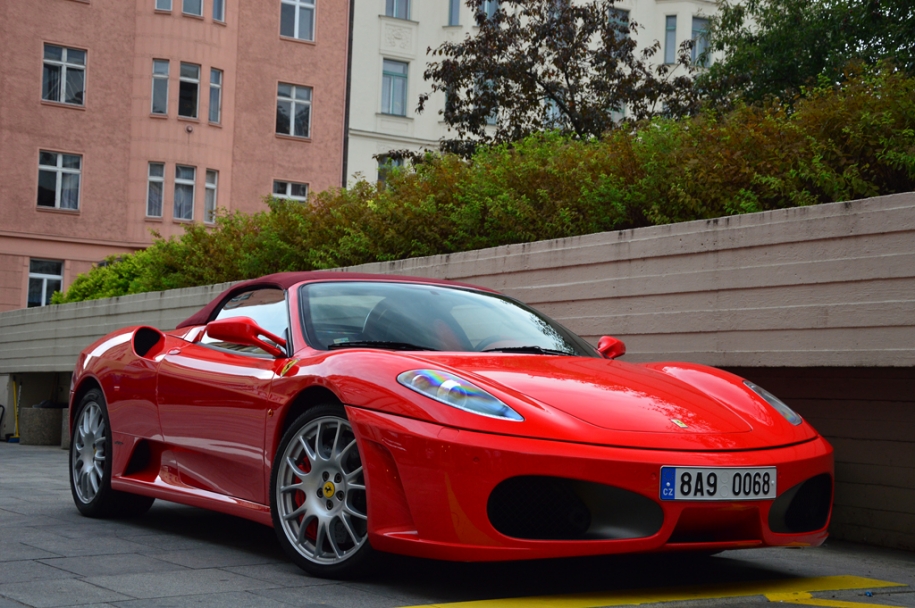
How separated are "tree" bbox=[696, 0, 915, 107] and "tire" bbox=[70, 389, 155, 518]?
53.1 ft

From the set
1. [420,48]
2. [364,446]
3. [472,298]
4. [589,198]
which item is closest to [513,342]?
[472,298]

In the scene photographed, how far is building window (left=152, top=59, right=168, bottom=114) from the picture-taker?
106 ft

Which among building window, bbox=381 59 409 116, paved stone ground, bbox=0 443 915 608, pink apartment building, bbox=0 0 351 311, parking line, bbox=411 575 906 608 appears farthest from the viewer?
building window, bbox=381 59 409 116

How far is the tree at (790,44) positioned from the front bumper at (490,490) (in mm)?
17568

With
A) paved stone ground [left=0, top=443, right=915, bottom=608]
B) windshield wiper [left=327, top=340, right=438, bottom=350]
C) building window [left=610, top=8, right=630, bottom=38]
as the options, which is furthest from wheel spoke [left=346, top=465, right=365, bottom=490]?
building window [left=610, top=8, right=630, bottom=38]

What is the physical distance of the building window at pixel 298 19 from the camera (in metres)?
35.1

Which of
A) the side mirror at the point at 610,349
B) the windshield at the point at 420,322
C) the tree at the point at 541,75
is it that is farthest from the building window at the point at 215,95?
the side mirror at the point at 610,349

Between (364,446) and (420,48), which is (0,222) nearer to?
(420,48)

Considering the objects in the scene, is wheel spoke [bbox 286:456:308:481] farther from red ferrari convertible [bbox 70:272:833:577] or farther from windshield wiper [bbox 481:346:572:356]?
windshield wiper [bbox 481:346:572:356]

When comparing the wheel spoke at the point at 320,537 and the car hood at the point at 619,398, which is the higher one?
the car hood at the point at 619,398

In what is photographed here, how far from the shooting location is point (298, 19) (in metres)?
35.3

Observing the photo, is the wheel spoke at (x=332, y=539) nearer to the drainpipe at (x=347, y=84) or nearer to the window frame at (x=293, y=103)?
the window frame at (x=293, y=103)

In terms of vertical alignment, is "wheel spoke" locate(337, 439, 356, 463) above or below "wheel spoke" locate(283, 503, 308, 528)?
above

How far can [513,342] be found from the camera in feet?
17.2
